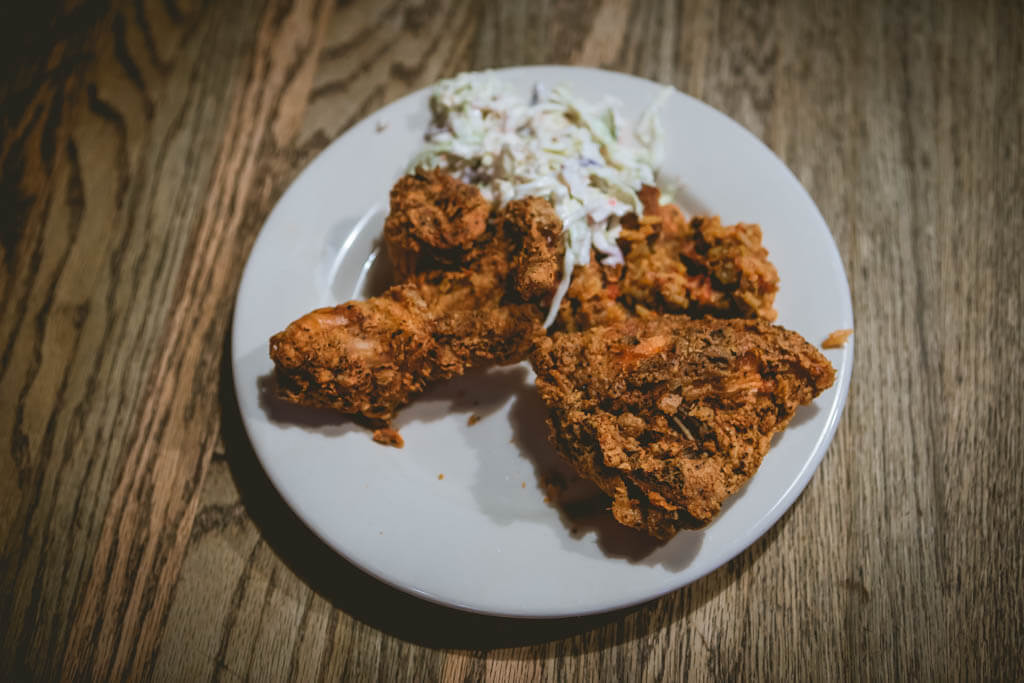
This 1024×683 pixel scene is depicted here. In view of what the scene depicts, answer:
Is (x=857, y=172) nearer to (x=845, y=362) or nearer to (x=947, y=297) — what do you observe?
(x=947, y=297)

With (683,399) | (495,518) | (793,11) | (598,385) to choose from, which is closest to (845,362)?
(683,399)

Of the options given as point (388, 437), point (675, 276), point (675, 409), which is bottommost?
point (388, 437)

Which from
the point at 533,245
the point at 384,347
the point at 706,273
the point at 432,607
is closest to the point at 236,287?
the point at 384,347

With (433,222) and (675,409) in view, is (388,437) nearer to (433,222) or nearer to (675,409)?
(433,222)

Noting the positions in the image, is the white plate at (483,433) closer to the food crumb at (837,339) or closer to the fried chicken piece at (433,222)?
the food crumb at (837,339)

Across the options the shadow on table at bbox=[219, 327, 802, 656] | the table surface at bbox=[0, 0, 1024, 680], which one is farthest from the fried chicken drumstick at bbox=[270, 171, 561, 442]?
the table surface at bbox=[0, 0, 1024, 680]

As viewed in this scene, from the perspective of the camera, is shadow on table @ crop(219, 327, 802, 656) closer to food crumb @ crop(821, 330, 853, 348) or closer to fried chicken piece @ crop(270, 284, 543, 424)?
fried chicken piece @ crop(270, 284, 543, 424)
